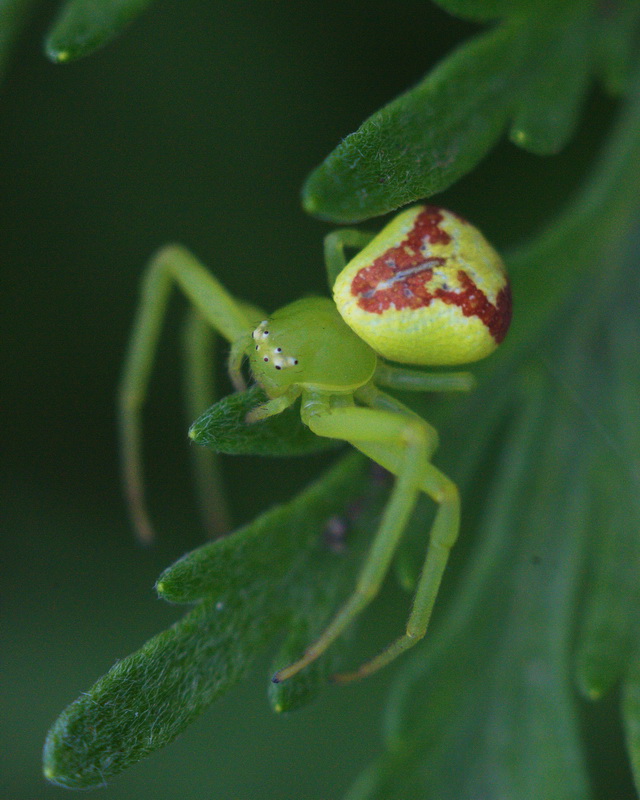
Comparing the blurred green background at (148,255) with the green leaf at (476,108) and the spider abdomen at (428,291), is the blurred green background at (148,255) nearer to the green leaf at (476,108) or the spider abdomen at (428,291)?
the green leaf at (476,108)

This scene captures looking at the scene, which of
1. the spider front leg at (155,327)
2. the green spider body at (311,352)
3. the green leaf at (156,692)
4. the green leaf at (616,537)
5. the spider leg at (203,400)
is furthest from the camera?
the spider leg at (203,400)

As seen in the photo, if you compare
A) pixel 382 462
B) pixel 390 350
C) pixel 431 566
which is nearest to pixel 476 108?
pixel 390 350

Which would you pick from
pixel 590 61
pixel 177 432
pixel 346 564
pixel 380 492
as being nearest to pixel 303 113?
pixel 590 61

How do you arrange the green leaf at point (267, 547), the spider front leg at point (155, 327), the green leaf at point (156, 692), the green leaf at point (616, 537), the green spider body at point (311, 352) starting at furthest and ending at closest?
the spider front leg at point (155, 327), the green spider body at point (311, 352), the green leaf at point (616, 537), the green leaf at point (267, 547), the green leaf at point (156, 692)

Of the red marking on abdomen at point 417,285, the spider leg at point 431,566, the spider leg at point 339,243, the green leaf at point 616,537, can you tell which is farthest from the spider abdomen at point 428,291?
the green leaf at point 616,537

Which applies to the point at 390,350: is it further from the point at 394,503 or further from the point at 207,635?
the point at 207,635
